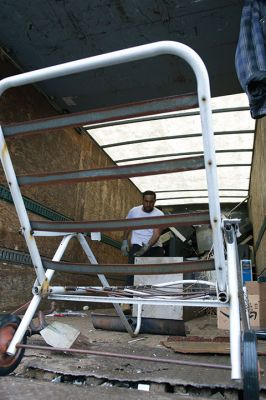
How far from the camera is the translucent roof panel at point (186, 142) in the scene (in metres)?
5.73

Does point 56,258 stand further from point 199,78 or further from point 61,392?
point 199,78

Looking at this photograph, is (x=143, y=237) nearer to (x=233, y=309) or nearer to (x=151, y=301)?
(x=151, y=301)

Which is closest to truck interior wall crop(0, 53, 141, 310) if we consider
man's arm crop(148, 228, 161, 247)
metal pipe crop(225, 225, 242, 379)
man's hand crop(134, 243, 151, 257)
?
man's hand crop(134, 243, 151, 257)

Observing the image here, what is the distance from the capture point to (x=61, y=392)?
1434 mm

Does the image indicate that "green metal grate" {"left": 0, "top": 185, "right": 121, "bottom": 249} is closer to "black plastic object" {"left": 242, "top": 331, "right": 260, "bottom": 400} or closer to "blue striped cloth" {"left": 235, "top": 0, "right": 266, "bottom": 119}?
"blue striped cloth" {"left": 235, "top": 0, "right": 266, "bottom": 119}

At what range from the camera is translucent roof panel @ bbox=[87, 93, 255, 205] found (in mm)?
5727

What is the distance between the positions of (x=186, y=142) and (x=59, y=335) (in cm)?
510

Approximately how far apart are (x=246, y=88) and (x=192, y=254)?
26.4 feet

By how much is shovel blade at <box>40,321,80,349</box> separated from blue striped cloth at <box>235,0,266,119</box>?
1980 millimetres

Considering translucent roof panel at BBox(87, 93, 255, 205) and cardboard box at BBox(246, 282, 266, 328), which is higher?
translucent roof panel at BBox(87, 93, 255, 205)

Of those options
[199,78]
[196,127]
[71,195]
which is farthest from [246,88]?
[71,195]

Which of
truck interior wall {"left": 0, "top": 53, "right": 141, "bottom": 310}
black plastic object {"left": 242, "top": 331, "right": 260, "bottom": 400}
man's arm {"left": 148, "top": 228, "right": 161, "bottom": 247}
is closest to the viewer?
black plastic object {"left": 242, "top": 331, "right": 260, "bottom": 400}

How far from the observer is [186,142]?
664 centimetres

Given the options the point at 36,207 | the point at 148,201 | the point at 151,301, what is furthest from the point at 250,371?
the point at 36,207
